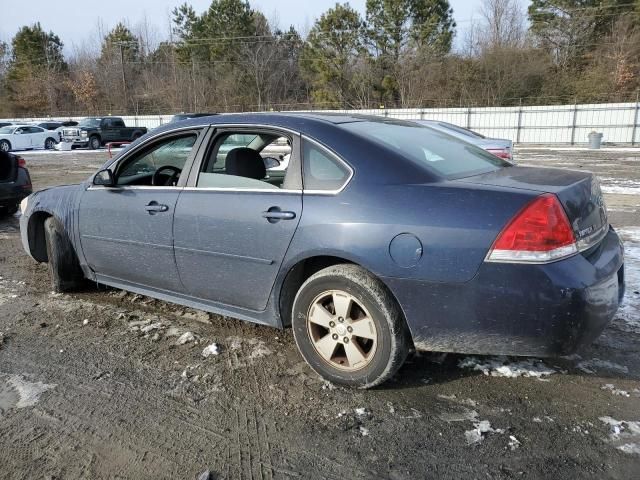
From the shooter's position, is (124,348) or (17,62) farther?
(17,62)

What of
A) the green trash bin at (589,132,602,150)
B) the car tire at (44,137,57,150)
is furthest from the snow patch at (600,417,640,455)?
the car tire at (44,137,57,150)

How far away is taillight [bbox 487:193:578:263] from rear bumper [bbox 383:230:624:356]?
43 millimetres

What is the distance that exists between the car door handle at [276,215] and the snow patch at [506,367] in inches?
55.4

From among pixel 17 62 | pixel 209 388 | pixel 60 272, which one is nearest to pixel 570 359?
pixel 209 388

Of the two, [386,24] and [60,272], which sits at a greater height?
[386,24]

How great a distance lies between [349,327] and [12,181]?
24.8 feet

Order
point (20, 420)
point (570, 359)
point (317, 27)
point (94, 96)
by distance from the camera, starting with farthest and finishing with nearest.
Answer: point (94, 96) → point (317, 27) → point (570, 359) → point (20, 420)

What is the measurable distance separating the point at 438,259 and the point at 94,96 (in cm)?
6158

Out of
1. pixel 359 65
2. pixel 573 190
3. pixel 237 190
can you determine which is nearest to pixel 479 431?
pixel 573 190

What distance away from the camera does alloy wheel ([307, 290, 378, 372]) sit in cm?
294

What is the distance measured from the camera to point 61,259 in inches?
184

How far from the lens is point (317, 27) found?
43.5 metres

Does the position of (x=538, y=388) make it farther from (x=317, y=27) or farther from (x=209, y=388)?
(x=317, y=27)

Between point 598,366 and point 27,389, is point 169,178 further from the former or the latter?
point 598,366
